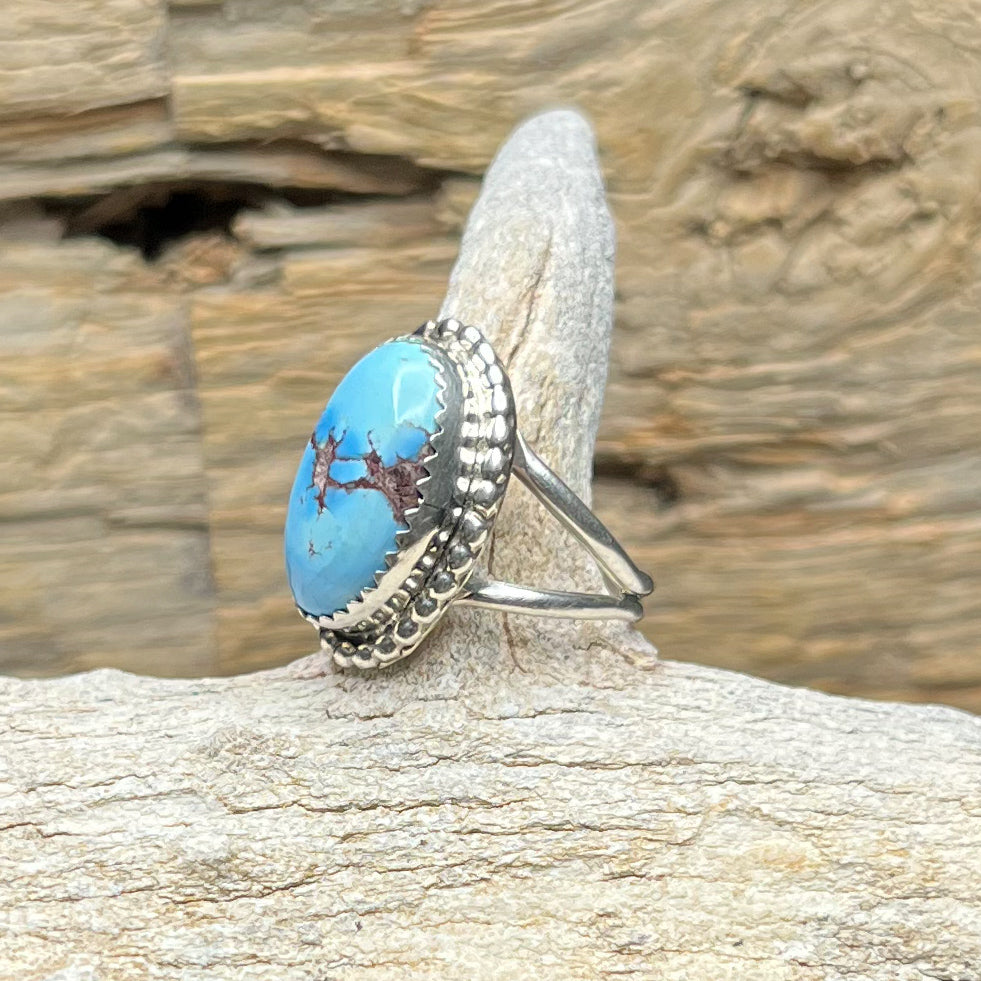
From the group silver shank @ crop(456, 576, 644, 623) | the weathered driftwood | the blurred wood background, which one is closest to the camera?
the weathered driftwood

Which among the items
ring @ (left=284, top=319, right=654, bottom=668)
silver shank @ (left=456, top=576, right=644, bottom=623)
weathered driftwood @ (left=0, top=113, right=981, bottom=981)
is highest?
ring @ (left=284, top=319, right=654, bottom=668)

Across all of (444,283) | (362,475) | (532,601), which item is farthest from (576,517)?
(444,283)

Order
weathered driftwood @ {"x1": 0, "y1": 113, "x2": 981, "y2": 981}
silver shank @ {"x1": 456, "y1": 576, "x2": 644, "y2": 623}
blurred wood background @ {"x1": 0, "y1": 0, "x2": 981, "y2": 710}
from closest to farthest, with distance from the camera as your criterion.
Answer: weathered driftwood @ {"x1": 0, "y1": 113, "x2": 981, "y2": 981}, silver shank @ {"x1": 456, "y1": 576, "x2": 644, "y2": 623}, blurred wood background @ {"x1": 0, "y1": 0, "x2": 981, "y2": 710}

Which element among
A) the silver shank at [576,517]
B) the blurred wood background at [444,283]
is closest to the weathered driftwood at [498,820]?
the silver shank at [576,517]

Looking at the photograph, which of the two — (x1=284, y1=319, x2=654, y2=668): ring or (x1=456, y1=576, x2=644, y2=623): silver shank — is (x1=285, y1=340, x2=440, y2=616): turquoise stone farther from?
→ (x1=456, y1=576, x2=644, y2=623): silver shank

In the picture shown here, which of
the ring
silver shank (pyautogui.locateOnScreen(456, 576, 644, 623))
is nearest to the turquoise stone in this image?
the ring

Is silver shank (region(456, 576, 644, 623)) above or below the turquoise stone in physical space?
below

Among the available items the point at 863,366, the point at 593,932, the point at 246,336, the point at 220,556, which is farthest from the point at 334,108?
the point at 593,932
